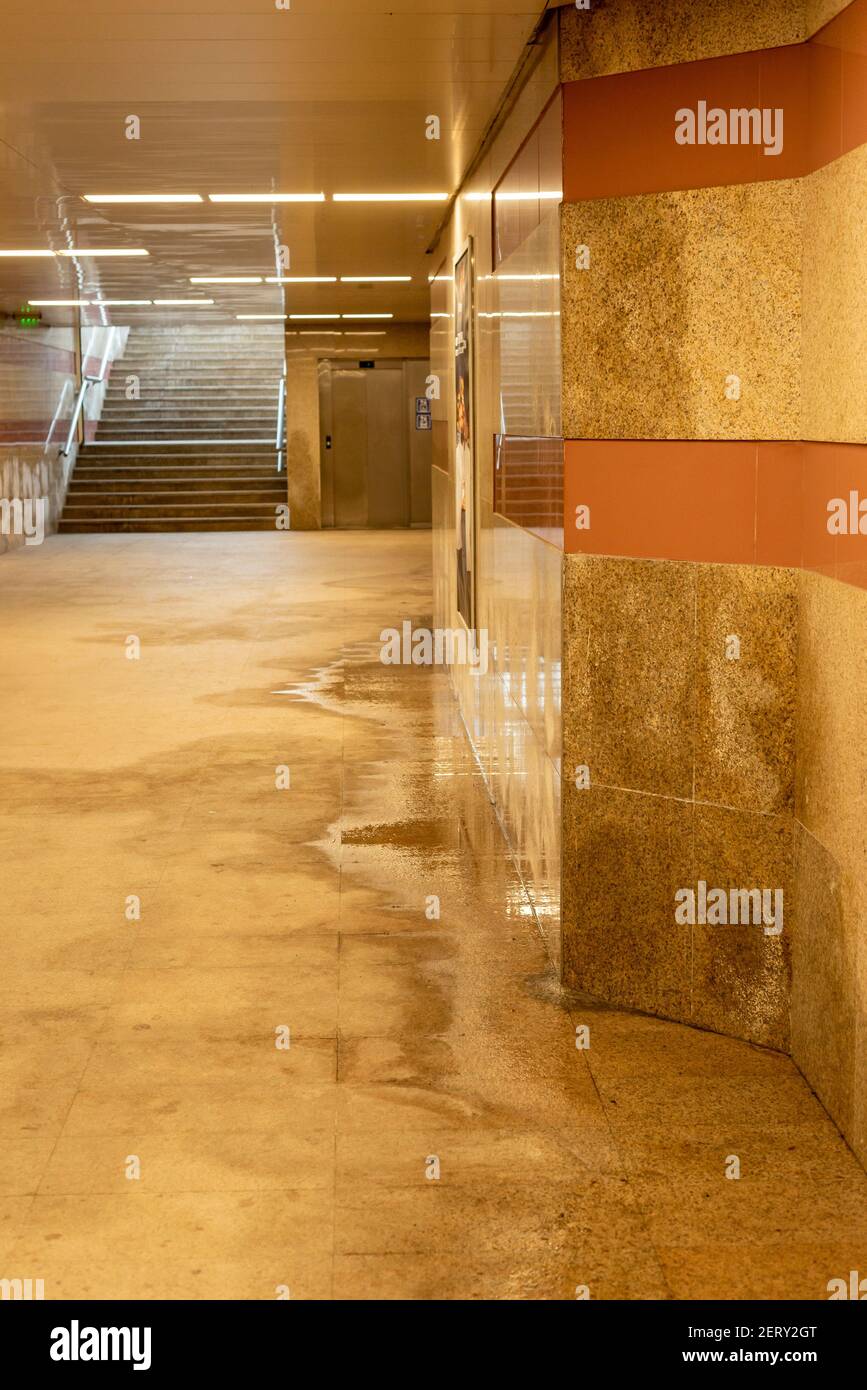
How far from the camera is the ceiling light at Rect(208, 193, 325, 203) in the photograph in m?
9.05

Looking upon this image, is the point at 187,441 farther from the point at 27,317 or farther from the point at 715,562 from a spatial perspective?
the point at 715,562

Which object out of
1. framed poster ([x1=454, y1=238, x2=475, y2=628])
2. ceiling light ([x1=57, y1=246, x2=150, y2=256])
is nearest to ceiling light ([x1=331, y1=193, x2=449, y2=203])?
framed poster ([x1=454, y1=238, x2=475, y2=628])

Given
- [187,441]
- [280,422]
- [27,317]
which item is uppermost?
[27,317]

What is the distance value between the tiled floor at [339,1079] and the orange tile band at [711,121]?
2.61m

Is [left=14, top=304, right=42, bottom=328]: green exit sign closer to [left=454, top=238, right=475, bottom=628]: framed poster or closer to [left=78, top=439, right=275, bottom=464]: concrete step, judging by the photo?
[left=78, top=439, right=275, bottom=464]: concrete step

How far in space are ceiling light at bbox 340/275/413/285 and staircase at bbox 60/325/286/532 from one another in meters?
9.52

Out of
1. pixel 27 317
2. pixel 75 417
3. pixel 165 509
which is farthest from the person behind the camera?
pixel 75 417

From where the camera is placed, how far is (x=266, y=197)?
913 centimetres

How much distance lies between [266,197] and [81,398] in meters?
18.7

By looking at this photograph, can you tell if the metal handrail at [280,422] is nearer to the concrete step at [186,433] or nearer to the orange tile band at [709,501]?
the concrete step at [186,433]

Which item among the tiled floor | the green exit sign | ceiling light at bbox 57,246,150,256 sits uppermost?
the green exit sign

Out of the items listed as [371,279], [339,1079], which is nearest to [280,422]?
[371,279]

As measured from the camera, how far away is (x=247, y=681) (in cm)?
1098

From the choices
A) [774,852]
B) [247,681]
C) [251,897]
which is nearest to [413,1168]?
[774,852]
